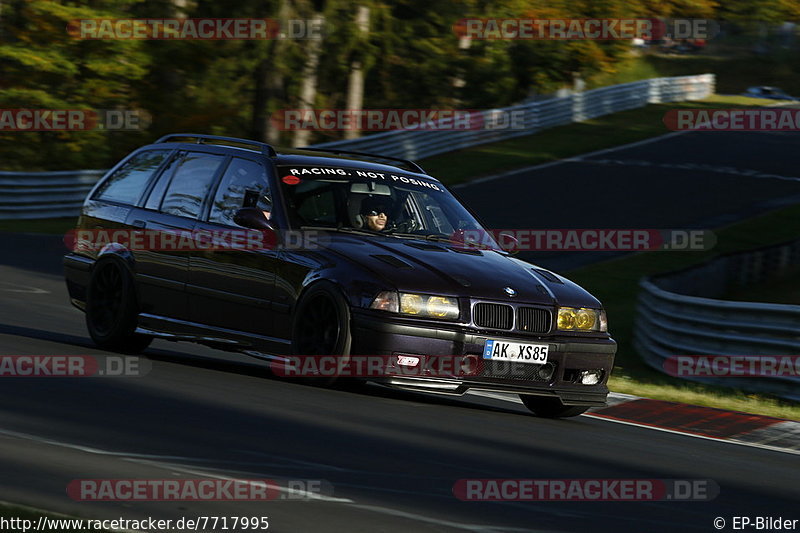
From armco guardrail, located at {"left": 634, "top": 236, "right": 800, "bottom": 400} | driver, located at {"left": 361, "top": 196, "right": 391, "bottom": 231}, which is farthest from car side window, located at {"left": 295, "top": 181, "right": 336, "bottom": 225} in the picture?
armco guardrail, located at {"left": 634, "top": 236, "right": 800, "bottom": 400}

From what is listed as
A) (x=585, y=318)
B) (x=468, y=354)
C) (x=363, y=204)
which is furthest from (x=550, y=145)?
(x=468, y=354)

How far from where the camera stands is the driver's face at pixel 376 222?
9539 mm

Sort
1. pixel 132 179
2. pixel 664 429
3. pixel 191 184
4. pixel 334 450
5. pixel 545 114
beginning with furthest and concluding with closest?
pixel 545 114 < pixel 132 179 < pixel 191 184 < pixel 664 429 < pixel 334 450

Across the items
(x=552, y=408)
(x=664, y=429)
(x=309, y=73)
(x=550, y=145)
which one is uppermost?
(x=309, y=73)

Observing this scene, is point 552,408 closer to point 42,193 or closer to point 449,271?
point 449,271

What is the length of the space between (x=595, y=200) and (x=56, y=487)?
24.1m

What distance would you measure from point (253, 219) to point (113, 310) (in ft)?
6.94

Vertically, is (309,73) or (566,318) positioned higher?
(309,73)

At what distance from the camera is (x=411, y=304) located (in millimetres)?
8531

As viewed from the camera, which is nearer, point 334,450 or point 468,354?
point 334,450

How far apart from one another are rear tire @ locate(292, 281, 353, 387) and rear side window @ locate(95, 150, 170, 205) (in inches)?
100

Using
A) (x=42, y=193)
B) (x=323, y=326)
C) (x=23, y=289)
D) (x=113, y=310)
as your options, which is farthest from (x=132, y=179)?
(x=42, y=193)

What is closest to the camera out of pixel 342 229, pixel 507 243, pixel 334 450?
pixel 334 450

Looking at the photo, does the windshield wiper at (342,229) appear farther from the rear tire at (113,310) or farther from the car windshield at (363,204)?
the rear tire at (113,310)
